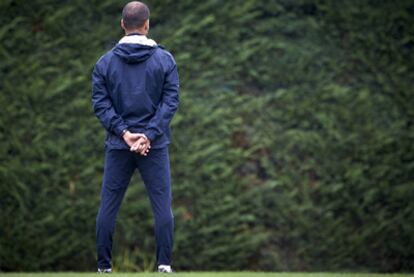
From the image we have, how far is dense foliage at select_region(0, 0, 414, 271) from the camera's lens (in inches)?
320

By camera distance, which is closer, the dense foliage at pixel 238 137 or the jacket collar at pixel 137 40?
the jacket collar at pixel 137 40

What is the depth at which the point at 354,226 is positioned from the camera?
859cm

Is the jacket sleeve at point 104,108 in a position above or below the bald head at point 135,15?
below

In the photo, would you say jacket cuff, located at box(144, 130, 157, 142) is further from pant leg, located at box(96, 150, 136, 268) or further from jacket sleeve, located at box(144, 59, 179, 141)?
pant leg, located at box(96, 150, 136, 268)

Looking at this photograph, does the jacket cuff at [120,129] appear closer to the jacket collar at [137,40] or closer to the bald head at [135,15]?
the jacket collar at [137,40]

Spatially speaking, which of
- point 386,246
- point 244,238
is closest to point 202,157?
point 244,238

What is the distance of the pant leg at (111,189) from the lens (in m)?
5.42

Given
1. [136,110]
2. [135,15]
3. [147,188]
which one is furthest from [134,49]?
[147,188]

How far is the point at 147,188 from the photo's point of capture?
5441 millimetres

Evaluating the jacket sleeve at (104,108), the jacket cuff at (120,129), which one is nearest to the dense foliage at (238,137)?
the jacket sleeve at (104,108)

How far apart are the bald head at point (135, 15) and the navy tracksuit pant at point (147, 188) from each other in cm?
88

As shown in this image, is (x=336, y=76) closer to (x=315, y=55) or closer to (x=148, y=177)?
(x=315, y=55)

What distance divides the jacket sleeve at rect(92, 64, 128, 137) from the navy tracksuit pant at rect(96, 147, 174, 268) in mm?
187

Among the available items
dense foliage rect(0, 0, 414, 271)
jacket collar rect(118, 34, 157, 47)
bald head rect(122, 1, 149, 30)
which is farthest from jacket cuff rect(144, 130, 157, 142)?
dense foliage rect(0, 0, 414, 271)
